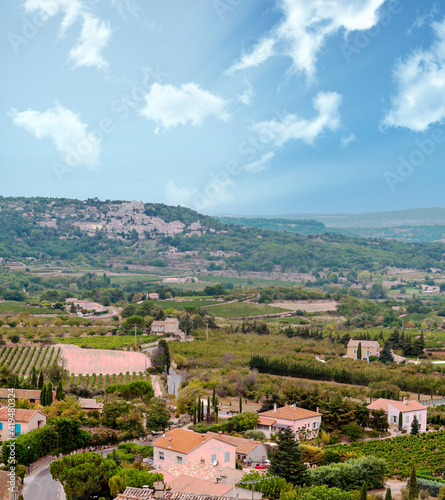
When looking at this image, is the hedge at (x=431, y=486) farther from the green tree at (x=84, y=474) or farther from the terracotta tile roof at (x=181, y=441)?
the green tree at (x=84, y=474)

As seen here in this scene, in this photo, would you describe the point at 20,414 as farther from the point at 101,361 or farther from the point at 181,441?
the point at 101,361

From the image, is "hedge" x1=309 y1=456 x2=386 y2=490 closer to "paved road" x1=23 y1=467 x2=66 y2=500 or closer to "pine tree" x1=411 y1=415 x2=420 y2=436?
"pine tree" x1=411 y1=415 x2=420 y2=436

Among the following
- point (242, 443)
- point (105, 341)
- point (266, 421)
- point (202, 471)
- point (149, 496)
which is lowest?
point (266, 421)

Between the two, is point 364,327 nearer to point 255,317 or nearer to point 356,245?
point 255,317

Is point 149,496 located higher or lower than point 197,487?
higher

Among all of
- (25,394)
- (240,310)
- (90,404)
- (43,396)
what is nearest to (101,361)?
(25,394)

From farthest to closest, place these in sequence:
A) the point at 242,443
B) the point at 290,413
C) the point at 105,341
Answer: the point at 105,341 < the point at 290,413 < the point at 242,443

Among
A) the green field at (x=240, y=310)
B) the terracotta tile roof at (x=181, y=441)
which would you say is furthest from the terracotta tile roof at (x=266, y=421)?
the green field at (x=240, y=310)
